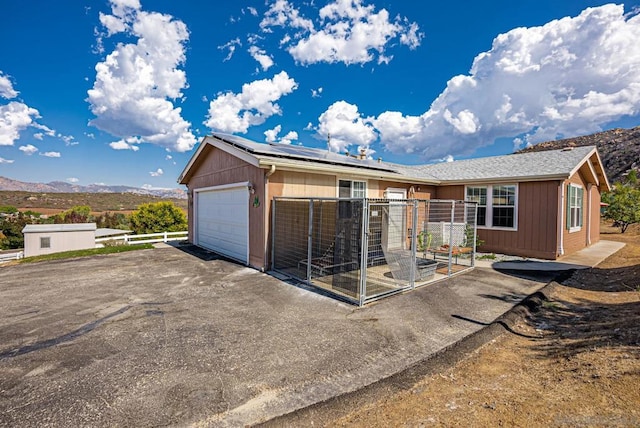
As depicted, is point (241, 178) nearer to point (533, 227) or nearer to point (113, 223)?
point (533, 227)

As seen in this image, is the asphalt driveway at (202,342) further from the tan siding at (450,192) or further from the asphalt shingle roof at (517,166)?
the tan siding at (450,192)

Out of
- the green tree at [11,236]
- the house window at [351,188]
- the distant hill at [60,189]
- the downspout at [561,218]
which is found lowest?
the green tree at [11,236]

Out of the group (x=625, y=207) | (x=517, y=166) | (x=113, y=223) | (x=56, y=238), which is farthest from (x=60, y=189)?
(x=625, y=207)

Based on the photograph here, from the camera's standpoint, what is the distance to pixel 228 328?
4227mm

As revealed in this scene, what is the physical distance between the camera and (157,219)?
19.2 metres

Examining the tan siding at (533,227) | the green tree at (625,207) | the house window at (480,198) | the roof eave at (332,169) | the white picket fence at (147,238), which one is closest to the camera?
the roof eave at (332,169)

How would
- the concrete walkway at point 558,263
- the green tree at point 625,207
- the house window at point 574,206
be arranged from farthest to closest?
the green tree at point 625,207 < the house window at point 574,206 < the concrete walkway at point 558,263

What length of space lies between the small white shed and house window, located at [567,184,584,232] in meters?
19.2

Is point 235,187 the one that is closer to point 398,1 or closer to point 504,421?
point 504,421

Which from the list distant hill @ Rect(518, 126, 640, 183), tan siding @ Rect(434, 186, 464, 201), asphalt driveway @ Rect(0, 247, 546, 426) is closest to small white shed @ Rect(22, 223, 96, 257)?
asphalt driveway @ Rect(0, 247, 546, 426)

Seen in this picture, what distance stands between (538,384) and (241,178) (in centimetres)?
781

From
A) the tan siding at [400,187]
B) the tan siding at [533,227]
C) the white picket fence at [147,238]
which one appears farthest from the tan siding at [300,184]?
the white picket fence at [147,238]

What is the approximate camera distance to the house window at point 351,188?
29.4 ft

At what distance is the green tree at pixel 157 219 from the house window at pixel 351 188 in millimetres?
14580
